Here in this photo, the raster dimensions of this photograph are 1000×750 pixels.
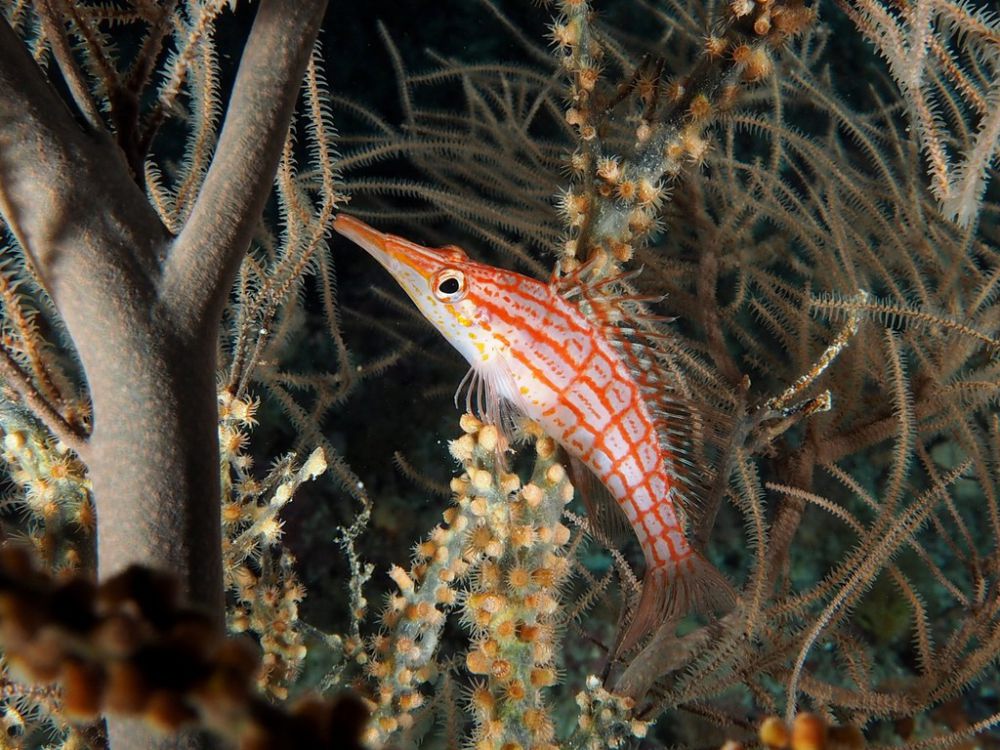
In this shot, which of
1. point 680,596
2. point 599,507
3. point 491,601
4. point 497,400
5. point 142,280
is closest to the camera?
point 142,280

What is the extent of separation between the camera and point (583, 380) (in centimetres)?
266

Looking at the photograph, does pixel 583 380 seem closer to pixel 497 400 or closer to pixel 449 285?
pixel 497 400

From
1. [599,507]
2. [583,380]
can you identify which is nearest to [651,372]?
[583,380]

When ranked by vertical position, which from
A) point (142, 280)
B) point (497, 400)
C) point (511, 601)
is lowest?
point (511, 601)

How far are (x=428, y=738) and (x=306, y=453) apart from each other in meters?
2.07

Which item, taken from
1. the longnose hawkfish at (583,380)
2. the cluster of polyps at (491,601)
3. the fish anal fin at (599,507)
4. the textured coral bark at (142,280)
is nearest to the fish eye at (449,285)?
the longnose hawkfish at (583,380)

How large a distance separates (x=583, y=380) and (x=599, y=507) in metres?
0.67

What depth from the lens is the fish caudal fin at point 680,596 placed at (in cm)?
262

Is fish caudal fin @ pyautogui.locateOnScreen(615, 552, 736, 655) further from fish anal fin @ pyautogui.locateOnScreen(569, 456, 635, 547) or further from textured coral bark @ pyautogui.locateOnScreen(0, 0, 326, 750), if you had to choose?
textured coral bark @ pyautogui.locateOnScreen(0, 0, 326, 750)

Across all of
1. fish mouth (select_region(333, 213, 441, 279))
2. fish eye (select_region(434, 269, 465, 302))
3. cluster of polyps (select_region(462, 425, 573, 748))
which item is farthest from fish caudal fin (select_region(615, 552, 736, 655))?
fish mouth (select_region(333, 213, 441, 279))

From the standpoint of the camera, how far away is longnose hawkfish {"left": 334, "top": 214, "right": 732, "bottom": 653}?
104 inches

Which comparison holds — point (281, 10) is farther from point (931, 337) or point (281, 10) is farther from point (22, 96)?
point (931, 337)

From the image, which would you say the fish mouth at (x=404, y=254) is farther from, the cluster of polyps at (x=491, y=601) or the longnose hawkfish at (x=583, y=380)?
the cluster of polyps at (x=491, y=601)

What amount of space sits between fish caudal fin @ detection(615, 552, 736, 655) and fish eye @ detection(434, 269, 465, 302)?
1.50m
